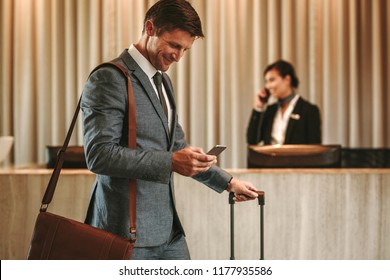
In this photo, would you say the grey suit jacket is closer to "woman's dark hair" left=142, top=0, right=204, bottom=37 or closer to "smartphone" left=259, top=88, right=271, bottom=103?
"woman's dark hair" left=142, top=0, right=204, bottom=37

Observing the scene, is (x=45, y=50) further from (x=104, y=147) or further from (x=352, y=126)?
(x=104, y=147)

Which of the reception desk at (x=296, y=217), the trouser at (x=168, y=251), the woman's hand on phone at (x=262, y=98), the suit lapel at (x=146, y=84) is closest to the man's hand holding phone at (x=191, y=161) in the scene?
the suit lapel at (x=146, y=84)

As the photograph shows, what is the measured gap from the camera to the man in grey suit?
1459 millimetres

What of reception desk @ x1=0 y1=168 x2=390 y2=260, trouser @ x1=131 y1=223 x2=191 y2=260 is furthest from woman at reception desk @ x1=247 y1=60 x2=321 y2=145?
trouser @ x1=131 y1=223 x2=191 y2=260

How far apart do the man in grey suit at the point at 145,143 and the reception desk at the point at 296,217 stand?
94 cm

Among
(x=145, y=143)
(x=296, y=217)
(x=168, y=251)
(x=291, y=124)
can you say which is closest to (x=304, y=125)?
(x=291, y=124)

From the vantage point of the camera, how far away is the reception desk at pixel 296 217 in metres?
2.65

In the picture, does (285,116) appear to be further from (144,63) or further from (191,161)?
(191,161)

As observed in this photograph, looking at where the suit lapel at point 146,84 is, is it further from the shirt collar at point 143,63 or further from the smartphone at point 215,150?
the smartphone at point 215,150

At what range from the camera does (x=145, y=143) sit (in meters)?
1.55

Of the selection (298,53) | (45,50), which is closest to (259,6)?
(298,53)

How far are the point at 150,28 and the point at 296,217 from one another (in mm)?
1349

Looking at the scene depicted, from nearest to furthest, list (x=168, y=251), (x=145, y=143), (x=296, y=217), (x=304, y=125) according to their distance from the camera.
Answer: (x=145, y=143) → (x=168, y=251) → (x=296, y=217) → (x=304, y=125)
